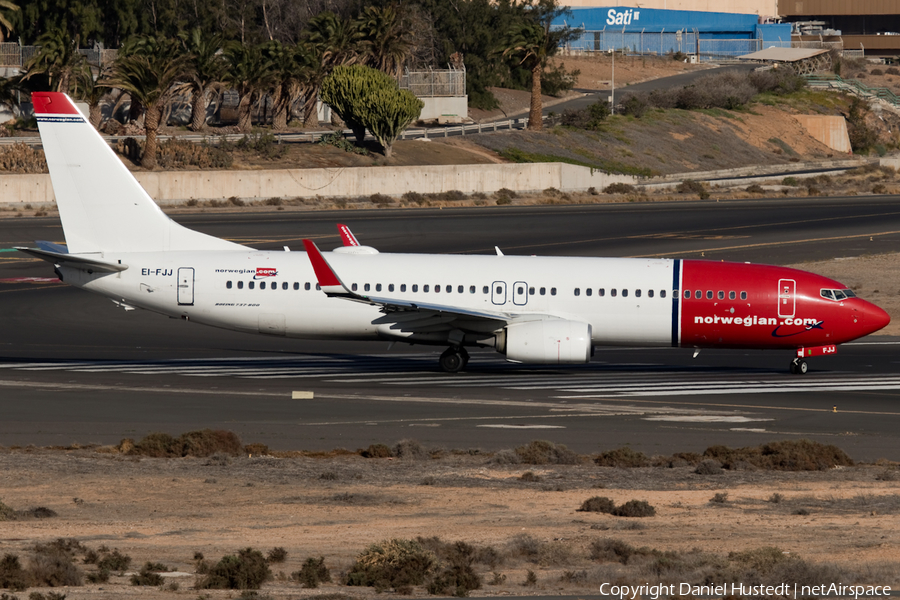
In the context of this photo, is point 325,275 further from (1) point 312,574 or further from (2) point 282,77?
(2) point 282,77

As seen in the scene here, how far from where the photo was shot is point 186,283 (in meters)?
36.4

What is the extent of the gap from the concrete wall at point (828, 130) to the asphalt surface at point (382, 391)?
10340 cm

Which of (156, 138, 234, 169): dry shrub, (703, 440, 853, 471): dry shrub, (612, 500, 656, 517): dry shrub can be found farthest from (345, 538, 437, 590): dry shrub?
(156, 138, 234, 169): dry shrub

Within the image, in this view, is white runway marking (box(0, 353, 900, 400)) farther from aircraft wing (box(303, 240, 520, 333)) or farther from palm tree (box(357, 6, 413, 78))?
palm tree (box(357, 6, 413, 78))

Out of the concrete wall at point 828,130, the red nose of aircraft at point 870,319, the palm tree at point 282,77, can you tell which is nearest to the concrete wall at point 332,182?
the palm tree at point 282,77

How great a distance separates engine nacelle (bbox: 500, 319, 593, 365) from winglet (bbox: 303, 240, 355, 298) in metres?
5.43

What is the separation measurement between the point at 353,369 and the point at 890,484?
20523 millimetres

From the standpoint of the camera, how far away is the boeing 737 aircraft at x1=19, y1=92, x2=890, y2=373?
3631cm

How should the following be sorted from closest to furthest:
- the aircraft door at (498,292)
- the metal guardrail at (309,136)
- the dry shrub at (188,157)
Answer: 1. the aircraft door at (498,292)
2. the dry shrub at (188,157)
3. the metal guardrail at (309,136)

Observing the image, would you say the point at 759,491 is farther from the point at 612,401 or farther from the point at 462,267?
the point at 462,267

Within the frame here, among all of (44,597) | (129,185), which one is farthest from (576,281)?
(44,597)

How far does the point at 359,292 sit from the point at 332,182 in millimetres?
57758

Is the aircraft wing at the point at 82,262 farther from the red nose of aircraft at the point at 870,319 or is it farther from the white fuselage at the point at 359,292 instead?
the red nose of aircraft at the point at 870,319

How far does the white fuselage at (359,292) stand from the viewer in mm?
36438
